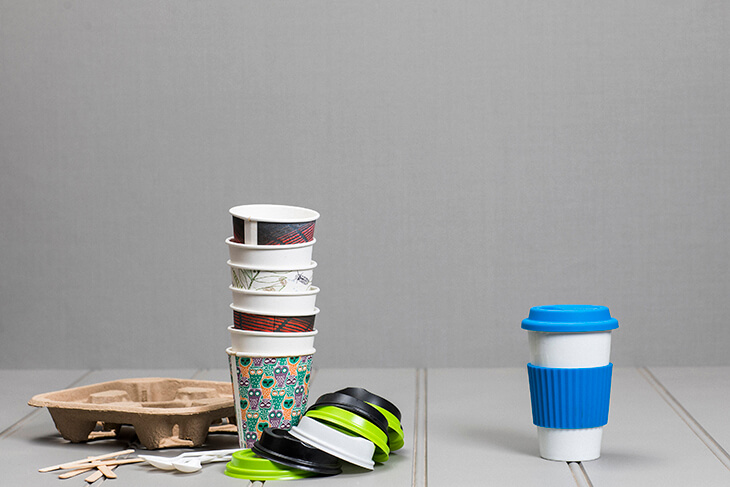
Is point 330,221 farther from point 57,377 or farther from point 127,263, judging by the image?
point 57,377

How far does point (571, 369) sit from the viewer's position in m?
1.65

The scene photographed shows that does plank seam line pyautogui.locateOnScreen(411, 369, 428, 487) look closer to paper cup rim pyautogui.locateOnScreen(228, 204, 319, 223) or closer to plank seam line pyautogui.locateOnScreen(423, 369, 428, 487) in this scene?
plank seam line pyautogui.locateOnScreen(423, 369, 428, 487)

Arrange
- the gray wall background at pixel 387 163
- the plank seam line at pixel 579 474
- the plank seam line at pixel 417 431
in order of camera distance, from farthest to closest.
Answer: the gray wall background at pixel 387 163 < the plank seam line at pixel 417 431 < the plank seam line at pixel 579 474

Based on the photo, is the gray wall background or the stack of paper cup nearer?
the stack of paper cup

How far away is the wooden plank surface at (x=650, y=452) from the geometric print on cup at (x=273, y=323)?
63 cm

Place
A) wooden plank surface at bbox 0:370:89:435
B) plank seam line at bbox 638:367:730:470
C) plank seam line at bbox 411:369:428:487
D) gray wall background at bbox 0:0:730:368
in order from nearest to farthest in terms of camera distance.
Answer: plank seam line at bbox 411:369:428:487 < plank seam line at bbox 638:367:730:470 < wooden plank surface at bbox 0:370:89:435 < gray wall background at bbox 0:0:730:368

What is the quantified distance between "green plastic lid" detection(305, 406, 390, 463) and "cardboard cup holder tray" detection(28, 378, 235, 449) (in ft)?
0.99

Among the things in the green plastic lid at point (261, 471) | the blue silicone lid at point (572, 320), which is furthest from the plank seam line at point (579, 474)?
the green plastic lid at point (261, 471)

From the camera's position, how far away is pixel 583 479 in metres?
1.61

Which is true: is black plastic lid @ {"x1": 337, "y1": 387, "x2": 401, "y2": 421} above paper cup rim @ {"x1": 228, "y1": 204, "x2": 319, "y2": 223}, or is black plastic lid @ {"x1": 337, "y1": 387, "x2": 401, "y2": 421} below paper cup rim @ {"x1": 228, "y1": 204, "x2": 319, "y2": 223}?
below

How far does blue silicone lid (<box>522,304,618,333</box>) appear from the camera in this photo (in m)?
1.64

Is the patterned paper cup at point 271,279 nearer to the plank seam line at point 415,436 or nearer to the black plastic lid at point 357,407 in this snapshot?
the black plastic lid at point 357,407

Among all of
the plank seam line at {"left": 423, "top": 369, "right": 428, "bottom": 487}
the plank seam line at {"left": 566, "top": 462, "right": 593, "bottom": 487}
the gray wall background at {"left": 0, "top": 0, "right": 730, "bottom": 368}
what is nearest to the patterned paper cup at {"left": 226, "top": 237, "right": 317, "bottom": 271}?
the plank seam line at {"left": 423, "top": 369, "right": 428, "bottom": 487}

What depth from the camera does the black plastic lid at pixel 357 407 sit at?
1.65m
